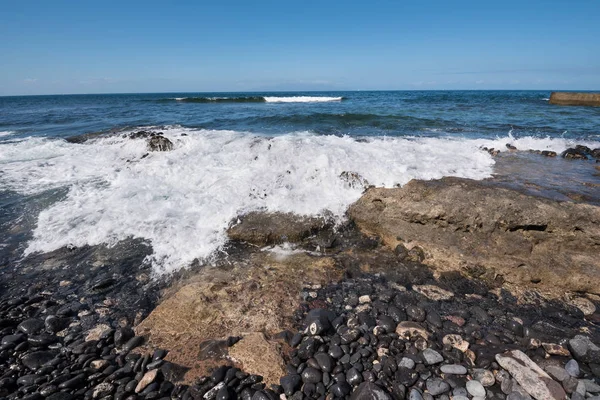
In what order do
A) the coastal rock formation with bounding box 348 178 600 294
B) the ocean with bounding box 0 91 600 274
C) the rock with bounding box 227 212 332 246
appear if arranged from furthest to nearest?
1. the ocean with bounding box 0 91 600 274
2. the rock with bounding box 227 212 332 246
3. the coastal rock formation with bounding box 348 178 600 294

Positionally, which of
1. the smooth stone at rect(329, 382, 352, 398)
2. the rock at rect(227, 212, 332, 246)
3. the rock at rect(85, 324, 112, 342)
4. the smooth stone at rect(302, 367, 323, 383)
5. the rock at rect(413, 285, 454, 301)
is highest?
the rock at rect(227, 212, 332, 246)

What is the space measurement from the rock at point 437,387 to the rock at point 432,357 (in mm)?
203

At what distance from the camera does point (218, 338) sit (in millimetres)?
3123

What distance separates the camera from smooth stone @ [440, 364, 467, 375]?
271 cm

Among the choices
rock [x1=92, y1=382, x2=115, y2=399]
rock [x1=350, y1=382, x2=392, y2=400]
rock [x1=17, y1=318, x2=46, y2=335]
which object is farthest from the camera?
rock [x1=17, y1=318, x2=46, y2=335]

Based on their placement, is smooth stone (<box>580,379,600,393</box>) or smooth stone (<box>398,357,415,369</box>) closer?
smooth stone (<box>580,379,600,393</box>)

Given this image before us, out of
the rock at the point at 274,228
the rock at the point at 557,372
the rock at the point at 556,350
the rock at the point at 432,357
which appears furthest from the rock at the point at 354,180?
the rock at the point at 557,372

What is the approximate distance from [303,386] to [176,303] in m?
1.80

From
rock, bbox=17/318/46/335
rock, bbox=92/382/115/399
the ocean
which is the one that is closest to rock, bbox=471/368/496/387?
the ocean

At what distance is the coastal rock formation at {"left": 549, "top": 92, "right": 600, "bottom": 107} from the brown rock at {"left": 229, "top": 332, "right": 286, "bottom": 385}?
125 feet

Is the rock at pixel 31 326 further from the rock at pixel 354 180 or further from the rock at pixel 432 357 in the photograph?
the rock at pixel 354 180

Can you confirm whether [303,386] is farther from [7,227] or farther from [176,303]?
[7,227]

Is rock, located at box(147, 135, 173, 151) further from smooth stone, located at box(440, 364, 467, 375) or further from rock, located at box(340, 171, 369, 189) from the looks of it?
smooth stone, located at box(440, 364, 467, 375)

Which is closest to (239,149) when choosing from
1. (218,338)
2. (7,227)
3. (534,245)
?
(7,227)
